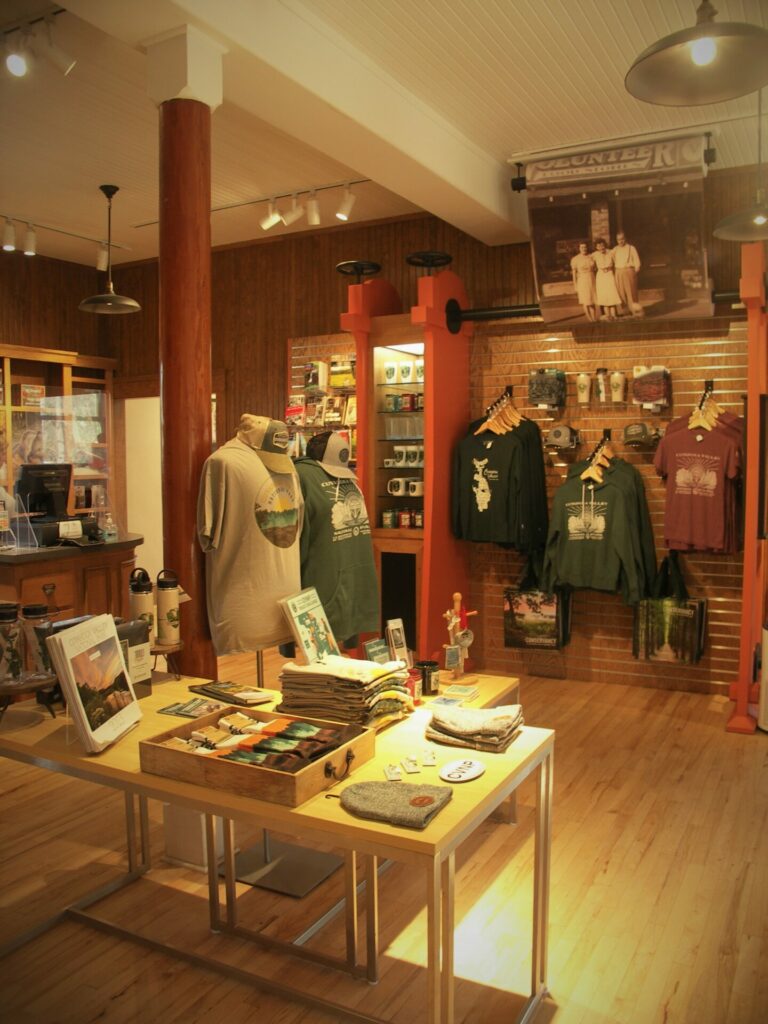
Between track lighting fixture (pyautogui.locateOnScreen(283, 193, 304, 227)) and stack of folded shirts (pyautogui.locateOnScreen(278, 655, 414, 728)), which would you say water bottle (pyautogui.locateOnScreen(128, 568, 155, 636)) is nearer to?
stack of folded shirts (pyautogui.locateOnScreen(278, 655, 414, 728))

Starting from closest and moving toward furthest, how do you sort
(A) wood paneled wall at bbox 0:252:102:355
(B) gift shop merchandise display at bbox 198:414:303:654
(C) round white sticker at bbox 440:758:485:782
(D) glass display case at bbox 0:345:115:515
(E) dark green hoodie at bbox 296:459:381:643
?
1. (C) round white sticker at bbox 440:758:485:782
2. (B) gift shop merchandise display at bbox 198:414:303:654
3. (E) dark green hoodie at bbox 296:459:381:643
4. (D) glass display case at bbox 0:345:115:515
5. (A) wood paneled wall at bbox 0:252:102:355

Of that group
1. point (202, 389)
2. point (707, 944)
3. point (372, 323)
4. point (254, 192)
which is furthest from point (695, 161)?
point (707, 944)

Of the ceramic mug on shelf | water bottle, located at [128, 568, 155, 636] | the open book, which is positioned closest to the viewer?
the open book

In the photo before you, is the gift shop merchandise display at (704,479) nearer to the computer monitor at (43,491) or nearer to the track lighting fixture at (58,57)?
the track lighting fixture at (58,57)

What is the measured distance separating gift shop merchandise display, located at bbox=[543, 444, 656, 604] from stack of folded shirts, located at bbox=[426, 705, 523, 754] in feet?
10.7

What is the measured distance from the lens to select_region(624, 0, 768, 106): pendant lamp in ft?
8.42

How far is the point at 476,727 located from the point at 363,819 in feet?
1.84

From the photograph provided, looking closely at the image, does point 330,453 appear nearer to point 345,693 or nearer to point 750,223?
point 345,693

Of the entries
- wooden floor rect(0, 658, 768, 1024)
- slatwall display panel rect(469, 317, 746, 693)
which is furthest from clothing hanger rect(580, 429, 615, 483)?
wooden floor rect(0, 658, 768, 1024)

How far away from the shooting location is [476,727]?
239 cm

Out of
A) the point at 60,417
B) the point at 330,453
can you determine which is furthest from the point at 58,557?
the point at 60,417

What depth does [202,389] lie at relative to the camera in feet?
10.9

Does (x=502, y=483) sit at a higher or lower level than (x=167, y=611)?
higher

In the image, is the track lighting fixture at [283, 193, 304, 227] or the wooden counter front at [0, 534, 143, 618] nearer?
the wooden counter front at [0, 534, 143, 618]
